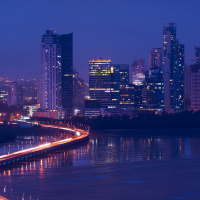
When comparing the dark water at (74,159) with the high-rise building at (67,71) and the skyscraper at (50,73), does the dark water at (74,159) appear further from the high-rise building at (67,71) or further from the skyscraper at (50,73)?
the high-rise building at (67,71)

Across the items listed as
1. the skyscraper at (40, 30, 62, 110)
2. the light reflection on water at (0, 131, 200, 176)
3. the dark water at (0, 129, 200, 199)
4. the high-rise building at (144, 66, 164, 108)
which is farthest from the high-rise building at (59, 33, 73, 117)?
the dark water at (0, 129, 200, 199)

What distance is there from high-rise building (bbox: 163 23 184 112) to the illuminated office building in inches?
792

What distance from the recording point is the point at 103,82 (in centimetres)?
18225

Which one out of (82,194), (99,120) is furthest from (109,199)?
(99,120)

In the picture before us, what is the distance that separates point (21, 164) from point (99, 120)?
246 feet

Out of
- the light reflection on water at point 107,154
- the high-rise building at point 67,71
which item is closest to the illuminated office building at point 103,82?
the high-rise building at point 67,71

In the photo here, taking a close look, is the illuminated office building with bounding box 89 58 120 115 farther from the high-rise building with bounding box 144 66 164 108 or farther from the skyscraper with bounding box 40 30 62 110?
the skyscraper with bounding box 40 30 62 110

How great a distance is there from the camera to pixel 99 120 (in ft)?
394

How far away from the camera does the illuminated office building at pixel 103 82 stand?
18054 centimetres

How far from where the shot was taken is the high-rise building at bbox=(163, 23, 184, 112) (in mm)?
183775

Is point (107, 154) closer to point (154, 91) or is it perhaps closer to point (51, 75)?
point (51, 75)

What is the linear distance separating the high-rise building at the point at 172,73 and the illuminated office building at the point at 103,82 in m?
20.1

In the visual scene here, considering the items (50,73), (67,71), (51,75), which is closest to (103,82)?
(67,71)

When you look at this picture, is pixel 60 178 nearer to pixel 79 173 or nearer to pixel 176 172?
pixel 79 173
